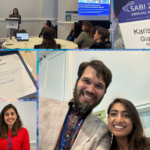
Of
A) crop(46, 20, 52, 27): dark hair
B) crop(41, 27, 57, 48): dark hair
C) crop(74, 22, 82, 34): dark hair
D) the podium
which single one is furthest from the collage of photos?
crop(46, 20, 52, 27): dark hair

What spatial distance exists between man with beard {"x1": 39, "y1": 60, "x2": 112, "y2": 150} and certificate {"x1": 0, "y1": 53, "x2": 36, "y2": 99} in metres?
0.11

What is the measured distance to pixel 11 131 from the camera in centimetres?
97

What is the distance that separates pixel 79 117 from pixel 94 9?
2.52 feet

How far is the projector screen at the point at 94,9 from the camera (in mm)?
1163

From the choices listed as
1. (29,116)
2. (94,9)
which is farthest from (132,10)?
(29,116)

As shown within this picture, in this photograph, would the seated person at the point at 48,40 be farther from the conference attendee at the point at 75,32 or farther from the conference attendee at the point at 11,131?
the conference attendee at the point at 11,131

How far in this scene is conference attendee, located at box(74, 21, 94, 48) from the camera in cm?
126

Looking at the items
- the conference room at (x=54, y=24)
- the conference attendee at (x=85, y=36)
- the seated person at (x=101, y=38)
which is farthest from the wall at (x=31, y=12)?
the seated person at (x=101, y=38)

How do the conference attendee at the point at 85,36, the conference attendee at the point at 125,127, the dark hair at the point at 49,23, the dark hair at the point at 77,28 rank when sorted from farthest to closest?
the dark hair at the point at 49,23 → the dark hair at the point at 77,28 → the conference attendee at the point at 85,36 → the conference attendee at the point at 125,127

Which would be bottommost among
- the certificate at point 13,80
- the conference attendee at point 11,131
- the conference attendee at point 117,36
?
the conference attendee at point 11,131

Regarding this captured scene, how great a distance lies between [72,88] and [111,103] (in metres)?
0.24

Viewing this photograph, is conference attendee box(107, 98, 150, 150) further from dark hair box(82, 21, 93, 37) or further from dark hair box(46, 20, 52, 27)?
dark hair box(46, 20, 52, 27)

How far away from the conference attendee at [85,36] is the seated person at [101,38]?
0.15 ft

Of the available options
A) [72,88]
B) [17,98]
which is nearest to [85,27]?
[72,88]
